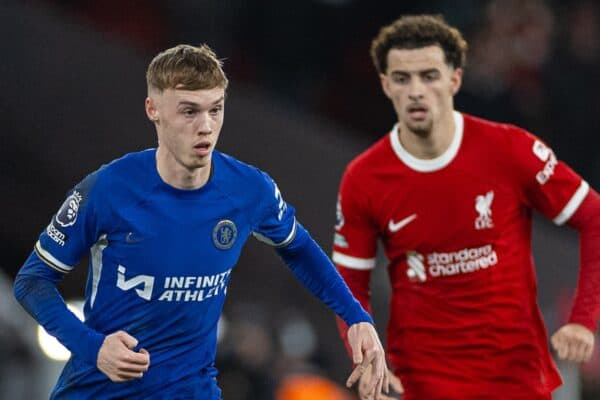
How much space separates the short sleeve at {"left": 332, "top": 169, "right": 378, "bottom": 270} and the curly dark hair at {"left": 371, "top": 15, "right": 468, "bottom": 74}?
599 mm

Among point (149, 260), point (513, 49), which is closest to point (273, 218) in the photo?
point (149, 260)

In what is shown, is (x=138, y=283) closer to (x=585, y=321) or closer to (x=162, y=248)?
(x=162, y=248)

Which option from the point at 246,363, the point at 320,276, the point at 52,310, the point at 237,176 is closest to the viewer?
the point at 52,310

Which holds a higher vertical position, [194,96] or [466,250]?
[194,96]

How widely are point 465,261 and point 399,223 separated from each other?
0.33 m

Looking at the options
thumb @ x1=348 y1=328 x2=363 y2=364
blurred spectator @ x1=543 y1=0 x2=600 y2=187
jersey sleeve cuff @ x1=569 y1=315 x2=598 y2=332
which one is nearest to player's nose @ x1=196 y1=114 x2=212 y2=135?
thumb @ x1=348 y1=328 x2=363 y2=364

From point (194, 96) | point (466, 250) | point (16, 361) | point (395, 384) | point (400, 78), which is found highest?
point (194, 96)

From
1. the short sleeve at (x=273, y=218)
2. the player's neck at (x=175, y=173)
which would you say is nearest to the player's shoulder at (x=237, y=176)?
the short sleeve at (x=273, y=218)

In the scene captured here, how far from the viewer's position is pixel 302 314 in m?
10.7

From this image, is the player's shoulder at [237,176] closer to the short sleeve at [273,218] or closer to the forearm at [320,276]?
the short sleeve at [273,218]

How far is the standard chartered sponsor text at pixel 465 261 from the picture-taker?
20.0ft

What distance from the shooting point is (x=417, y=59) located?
6.30 m

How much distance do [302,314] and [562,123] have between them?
2.36m

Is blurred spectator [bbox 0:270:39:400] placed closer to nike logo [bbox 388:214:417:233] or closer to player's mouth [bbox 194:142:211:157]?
nike logo [bbox 388:214:417:233]
